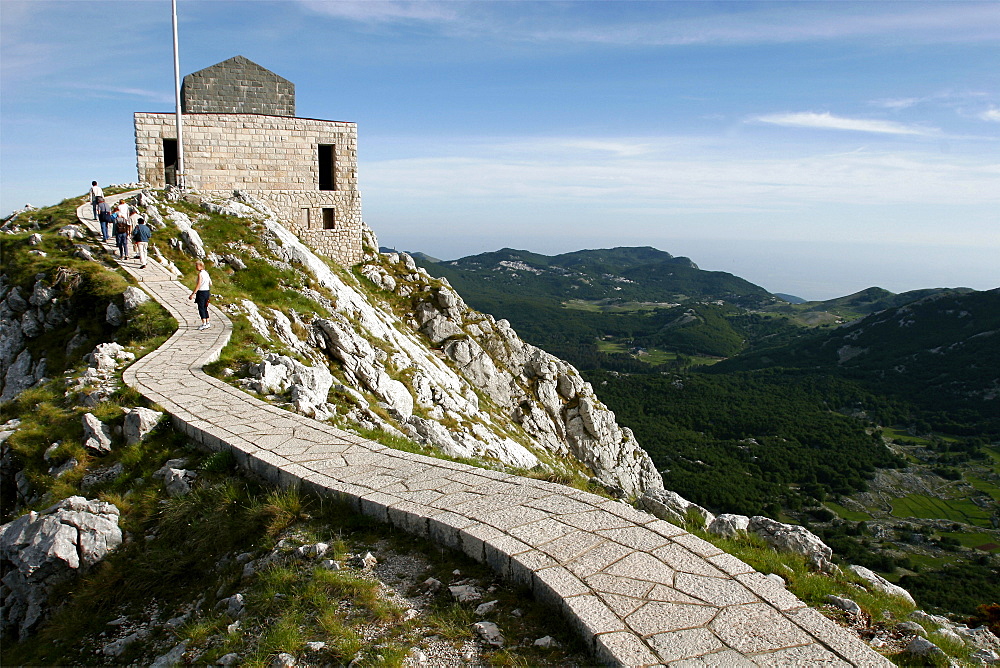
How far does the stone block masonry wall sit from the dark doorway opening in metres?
0.53

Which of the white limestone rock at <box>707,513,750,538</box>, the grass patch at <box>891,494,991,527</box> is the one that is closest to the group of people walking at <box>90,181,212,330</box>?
the white limestone rock at <box>707,513,750,538</box>

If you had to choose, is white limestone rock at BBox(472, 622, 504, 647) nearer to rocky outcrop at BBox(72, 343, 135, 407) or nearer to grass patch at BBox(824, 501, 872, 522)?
rocky outcrop at BBox(72, 343, 135, 407)

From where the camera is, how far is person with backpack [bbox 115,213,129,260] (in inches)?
736

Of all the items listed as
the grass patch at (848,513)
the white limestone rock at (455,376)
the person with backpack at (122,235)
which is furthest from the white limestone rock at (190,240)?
the grass patch at (848,513)

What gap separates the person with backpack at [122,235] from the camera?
A: 61.3ft

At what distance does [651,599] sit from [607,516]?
1.68m

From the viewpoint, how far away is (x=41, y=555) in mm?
7402

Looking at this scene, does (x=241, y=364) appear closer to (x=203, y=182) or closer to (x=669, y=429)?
(x=203, y=182)

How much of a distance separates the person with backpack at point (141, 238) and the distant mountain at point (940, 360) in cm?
17739

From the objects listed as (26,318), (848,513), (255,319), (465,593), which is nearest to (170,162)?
(26,318)

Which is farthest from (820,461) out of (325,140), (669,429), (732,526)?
(732,526)

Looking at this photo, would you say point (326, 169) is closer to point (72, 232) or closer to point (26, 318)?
point (72, 232)

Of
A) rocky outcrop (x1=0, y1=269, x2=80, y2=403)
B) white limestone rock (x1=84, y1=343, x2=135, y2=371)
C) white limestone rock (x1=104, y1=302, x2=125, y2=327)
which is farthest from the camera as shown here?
rocky outcrop (x1=0, y1=269, x2=80, y2=403)

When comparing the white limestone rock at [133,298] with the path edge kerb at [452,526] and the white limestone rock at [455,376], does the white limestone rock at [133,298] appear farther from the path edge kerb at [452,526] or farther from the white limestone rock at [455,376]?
the path edge kerb at [452,526]
